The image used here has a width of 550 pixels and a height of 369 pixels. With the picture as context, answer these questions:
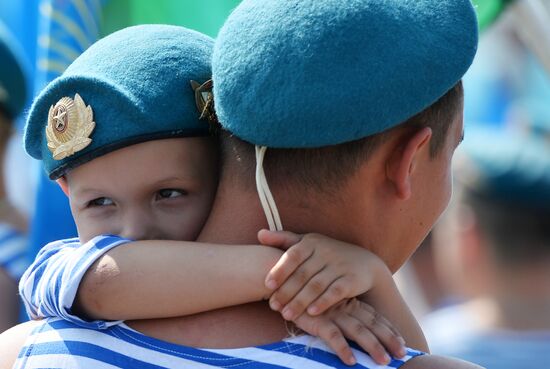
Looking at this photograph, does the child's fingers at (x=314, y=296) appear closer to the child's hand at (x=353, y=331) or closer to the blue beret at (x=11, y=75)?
the child's hand at (x=353, y=331)

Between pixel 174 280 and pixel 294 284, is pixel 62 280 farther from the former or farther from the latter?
pixel 294 284

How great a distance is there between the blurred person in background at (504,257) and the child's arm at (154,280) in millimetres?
3327

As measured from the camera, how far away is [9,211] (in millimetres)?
4434

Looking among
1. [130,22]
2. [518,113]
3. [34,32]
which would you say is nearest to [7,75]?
[34,32]

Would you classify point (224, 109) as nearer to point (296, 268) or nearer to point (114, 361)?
point (296, 268)

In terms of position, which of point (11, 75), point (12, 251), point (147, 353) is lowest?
point (147, 353)

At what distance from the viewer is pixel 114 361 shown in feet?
6.29

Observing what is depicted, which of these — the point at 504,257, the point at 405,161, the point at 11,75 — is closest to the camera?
the point at 405,161

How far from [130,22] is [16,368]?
235 cm

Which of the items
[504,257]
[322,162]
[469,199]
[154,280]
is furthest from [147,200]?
[469,199]

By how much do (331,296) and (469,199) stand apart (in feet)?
12.5

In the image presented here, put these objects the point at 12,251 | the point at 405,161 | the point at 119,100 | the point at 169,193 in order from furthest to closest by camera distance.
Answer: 1. the point at 12,251
2. the point at 169,193
3. the point at 119,100
4. the point at 405,161

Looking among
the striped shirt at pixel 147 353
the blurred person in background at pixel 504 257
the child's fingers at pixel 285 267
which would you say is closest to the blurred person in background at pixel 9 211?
Answer: the striped shirt at pixel 147 353

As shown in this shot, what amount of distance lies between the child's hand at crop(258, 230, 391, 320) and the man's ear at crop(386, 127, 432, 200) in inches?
6.6
